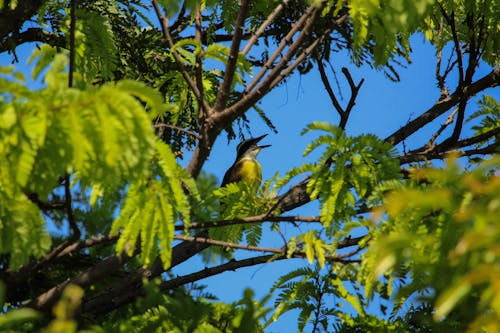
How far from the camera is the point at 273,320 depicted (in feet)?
15.8

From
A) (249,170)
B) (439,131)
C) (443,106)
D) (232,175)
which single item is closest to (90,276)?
(439,131)

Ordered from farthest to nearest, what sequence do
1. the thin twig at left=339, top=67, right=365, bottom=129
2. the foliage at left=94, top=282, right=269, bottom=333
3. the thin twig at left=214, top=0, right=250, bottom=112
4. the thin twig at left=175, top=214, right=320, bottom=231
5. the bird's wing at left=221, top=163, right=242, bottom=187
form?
the bird's wing at left=221, top=163, right=242, bottom=187 → the thin twig at left=339, top=67, right=365, bottom=129 → the thin twig at left=175, top=214, right=320, bottom=231 → the thin twig at left=214, top=0, right=250, bottom=112 → the foliage at left=94, top=282, right=269, bottom=333

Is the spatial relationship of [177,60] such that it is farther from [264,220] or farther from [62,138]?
[62,138]

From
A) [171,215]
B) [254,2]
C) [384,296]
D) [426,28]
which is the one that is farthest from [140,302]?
[426,28]

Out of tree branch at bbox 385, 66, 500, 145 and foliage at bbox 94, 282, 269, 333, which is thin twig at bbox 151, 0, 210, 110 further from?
tree branch at bbox 385, 66, 500, 145

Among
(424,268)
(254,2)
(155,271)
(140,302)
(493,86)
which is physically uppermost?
(254,2)

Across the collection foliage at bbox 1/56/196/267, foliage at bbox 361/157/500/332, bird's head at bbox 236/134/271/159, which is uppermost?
bird's head at bbox 236/134/271/159

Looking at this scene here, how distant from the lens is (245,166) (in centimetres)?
935

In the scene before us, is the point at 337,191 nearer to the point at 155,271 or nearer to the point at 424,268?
the point at 424,268

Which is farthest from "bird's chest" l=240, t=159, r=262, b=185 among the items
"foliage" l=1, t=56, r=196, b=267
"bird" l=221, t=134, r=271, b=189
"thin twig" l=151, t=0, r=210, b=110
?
"foliage" l=1, t=56, r=196, b=267

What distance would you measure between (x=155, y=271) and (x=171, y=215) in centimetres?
198

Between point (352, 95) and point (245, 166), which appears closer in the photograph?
point (352, 95)

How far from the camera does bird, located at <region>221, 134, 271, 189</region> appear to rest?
9.30m

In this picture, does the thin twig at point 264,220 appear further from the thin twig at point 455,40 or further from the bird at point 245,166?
the bird at point 245,166
